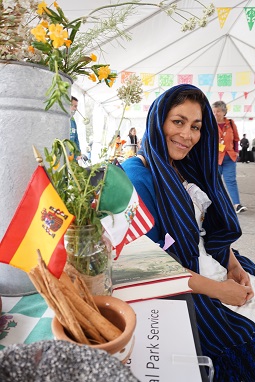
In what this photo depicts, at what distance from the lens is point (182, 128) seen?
4.06 ft

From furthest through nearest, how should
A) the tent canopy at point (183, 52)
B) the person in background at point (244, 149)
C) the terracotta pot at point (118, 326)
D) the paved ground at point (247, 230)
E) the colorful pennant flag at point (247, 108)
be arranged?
1. the person in background at point (244, 149)
2. the colorful pennant flag at point (247, 108)
3. the tent canopy at point (183, 52)
4. the paved ground at point (247, 230)
5. the terracotta pot at point (118, 326)

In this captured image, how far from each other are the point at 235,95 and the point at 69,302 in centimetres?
1290

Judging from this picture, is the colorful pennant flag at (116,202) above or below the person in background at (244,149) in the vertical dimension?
above

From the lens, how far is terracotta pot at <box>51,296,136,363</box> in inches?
12.5

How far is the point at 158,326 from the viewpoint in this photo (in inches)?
18.6

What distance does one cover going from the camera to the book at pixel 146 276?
0.57m

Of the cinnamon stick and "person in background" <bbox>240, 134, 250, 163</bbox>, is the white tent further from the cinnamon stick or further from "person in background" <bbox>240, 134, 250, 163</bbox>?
"person in background" <bbox>240, 134, 250, 163</bbox>

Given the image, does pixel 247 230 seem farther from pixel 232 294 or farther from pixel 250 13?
pixel 250 13

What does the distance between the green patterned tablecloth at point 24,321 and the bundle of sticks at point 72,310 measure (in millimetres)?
106

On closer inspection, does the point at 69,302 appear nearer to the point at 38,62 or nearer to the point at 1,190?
the point at 1,190

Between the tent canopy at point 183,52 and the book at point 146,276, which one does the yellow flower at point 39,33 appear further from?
the tent canopy at point 183,52

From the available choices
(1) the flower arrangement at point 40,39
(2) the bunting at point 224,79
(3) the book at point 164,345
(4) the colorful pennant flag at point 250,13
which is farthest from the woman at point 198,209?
(2) the bunting at point 224,79

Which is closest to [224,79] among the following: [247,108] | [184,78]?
[184,78]

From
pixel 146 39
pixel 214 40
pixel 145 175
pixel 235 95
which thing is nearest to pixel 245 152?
pixel 235 95
